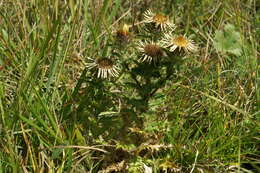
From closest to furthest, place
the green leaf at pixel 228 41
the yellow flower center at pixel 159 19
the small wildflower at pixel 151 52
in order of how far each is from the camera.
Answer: the small wildflower at pixel 151 52 < the yellow flower center at pixel 159 19 < the green leaf at pixel 228 41

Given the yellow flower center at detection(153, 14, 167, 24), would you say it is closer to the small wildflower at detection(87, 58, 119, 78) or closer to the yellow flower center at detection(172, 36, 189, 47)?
the yellow flower center at detection(172, 36, 189, 47)

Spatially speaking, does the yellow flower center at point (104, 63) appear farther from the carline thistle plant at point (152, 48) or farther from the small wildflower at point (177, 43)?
the small wildflower at point (177, 43)

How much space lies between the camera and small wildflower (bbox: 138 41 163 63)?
154 cm

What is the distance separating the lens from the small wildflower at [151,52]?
1.54 metres

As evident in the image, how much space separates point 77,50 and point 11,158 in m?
0.86

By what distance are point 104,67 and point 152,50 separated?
7.8 inches

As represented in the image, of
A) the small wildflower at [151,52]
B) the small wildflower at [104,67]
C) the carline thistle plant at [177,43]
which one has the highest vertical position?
the carline thistle plant at [177,43]

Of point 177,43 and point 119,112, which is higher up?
point 177,43

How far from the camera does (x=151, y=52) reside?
154cm

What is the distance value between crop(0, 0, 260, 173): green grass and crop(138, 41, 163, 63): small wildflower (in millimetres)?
30

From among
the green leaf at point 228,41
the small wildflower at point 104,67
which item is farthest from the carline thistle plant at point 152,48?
the green leaf at point 228,41

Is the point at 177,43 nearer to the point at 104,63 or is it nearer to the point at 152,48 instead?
the point at 152,48

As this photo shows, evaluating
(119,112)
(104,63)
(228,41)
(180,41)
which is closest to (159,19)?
(180,41)

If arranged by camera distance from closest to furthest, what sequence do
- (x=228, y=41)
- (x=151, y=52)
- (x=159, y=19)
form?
(x=151, y=52) < (x=159, y=19) < (x=228, y=41)
